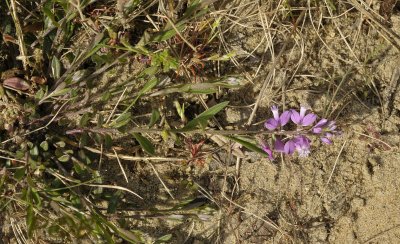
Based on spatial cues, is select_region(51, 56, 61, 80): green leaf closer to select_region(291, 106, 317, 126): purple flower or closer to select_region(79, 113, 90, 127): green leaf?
select_region(79, 113, 90, 127): green leaf

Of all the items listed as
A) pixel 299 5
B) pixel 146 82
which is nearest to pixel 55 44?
pixel 146 82

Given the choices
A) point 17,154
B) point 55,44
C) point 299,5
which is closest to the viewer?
point 17,154

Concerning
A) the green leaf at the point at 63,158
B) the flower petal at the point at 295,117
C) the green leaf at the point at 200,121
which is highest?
the green leaf at the point at 200,121

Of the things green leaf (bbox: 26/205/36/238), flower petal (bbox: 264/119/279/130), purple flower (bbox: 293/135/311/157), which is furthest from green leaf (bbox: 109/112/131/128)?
purple flower (bbox: 293/135/311/157)

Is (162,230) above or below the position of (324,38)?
below

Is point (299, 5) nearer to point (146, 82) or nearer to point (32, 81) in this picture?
point (146, 82)

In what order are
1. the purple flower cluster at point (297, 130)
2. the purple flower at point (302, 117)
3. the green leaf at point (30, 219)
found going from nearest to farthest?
the green leaf at point (30, 219)
the purple flower cluster at point (297, 130)
the purple flower at point (302, 117)

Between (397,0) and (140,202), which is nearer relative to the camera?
(140,202)

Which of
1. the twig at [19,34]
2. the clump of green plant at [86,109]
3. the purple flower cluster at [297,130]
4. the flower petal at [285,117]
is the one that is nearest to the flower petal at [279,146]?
the purple flower cluster at [297,130]

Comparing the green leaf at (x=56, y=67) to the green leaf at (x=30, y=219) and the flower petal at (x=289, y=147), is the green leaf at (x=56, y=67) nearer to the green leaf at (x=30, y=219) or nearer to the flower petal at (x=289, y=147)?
the green leaf at (x=30, y=219)
